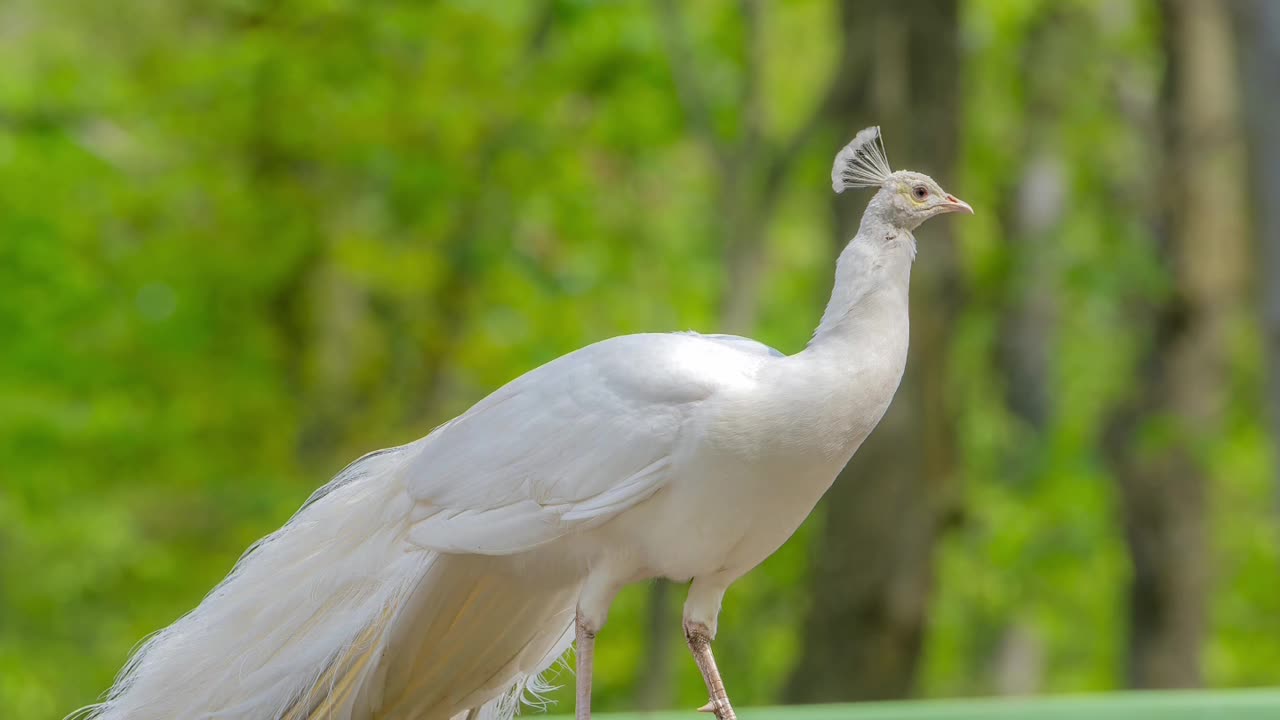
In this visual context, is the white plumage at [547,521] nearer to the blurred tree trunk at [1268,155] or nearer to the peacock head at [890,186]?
the peacock head at [890,186]

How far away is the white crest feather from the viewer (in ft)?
6.75

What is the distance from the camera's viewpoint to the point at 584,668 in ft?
6.40

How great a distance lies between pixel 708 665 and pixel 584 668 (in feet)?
0.75

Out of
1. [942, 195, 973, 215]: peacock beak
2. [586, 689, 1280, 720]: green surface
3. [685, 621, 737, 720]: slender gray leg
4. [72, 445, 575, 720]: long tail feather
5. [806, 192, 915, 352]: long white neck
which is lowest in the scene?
[586, 689, 1280, 720]: green surface

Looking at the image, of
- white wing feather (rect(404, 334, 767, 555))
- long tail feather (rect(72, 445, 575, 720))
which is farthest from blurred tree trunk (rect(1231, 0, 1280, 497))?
long tail feather (rect(72, 445, 575, 720))

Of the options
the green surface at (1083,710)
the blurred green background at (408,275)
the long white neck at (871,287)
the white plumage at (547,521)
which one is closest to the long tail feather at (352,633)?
the white plumage at (547,521)

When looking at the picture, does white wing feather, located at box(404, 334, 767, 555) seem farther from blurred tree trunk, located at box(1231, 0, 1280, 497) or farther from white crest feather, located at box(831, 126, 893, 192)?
blurred tree trunk, located at box(1231, 0, 1280, 497)

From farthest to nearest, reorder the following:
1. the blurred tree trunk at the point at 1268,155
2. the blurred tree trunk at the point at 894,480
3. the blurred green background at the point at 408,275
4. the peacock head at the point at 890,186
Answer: the blurred green background at the point at 408,275 → the blurred tree trunk at the point at 894,480 → the blurred tree trunk at the point at 1268,155 → the peacock head at the point at 890,186

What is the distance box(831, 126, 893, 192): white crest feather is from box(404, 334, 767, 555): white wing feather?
28 centimetres

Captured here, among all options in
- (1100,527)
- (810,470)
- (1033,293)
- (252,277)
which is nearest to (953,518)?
(1100,527)

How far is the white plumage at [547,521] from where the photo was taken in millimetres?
1913

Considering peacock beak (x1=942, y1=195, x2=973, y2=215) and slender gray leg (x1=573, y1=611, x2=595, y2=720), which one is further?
peacock beak (x1=942, y1=195, x2=973, y2=215)

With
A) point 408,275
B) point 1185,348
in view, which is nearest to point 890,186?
point 1185,348

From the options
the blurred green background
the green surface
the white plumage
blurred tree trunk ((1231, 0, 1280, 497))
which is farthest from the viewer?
the blurred green background
